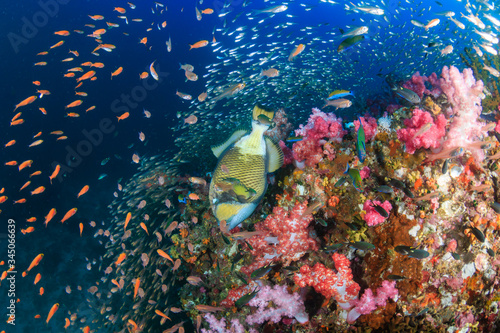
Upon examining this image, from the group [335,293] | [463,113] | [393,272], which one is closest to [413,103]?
[463,113]

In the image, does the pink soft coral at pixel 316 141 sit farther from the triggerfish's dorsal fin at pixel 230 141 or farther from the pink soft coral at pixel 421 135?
the triggerfish's dorsal fin at pixel 230 141

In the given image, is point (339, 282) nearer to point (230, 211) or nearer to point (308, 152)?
point (230, 211)

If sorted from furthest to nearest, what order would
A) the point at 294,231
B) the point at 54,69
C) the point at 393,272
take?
1. the point at 54,69
2. the point at 294,231
3. the point at 393,272

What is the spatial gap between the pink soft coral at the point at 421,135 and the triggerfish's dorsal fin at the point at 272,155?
1.88 metres

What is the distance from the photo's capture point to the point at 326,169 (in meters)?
3.46

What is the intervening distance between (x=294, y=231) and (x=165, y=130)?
2426 centimetres

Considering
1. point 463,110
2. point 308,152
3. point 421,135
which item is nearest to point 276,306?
point 308,152

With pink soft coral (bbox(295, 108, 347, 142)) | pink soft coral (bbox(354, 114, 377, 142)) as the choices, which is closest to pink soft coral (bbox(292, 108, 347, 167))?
pink soft coral (bbox(295, 108, 347, 142))

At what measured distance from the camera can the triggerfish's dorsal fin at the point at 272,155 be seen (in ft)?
9.91

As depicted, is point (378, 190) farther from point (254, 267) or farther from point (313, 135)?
point (254, 267)

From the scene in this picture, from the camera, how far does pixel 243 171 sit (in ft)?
8.87

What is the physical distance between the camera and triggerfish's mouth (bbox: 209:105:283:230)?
2.56m

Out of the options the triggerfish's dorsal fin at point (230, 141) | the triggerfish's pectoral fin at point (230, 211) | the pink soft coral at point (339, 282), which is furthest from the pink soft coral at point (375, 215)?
the triggerfish's dorsal fin at point (230, 141)

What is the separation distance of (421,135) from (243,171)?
2587 mm
